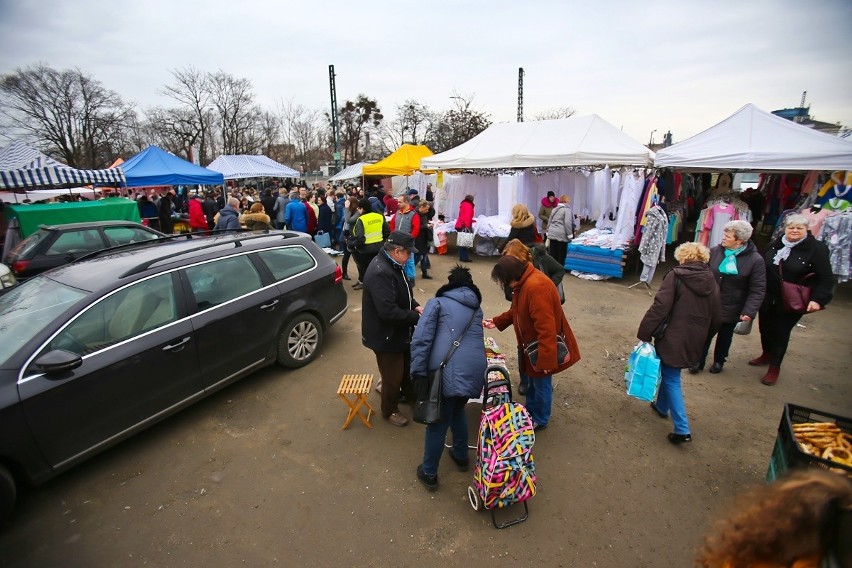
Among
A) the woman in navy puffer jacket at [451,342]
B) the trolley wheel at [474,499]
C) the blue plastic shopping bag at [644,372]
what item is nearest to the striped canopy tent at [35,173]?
the woman in navy puffer jacket at [451,342]

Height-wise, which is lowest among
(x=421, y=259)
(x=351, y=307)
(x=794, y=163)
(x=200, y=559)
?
(x=200, y=559)

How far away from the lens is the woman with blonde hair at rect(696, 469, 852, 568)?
1094 millimetres

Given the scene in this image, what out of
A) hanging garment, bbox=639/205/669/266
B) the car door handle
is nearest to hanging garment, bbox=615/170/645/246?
hanging garment, bbox=639/205/669/266

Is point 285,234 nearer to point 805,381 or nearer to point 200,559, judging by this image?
point 200,559

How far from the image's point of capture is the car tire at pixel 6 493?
264cm

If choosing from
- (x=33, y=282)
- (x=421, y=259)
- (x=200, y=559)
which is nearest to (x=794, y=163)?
(x=421, y=259)

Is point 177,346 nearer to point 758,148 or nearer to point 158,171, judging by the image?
point 758,148

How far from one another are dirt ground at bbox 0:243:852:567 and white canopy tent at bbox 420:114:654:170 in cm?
551

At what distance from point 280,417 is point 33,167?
417 inches

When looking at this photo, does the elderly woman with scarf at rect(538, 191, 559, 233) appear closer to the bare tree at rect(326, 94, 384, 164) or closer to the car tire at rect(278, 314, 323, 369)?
the car tire at rect(278, 314, 323, 369)

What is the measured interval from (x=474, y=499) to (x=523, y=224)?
4744 millimetres

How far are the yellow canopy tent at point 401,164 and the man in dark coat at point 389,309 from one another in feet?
36.8

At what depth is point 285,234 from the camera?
5.16 m

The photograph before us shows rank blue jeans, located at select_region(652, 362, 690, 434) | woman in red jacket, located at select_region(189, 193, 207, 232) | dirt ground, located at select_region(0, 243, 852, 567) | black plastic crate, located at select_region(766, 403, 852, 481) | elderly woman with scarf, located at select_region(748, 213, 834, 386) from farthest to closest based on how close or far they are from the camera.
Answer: woman in red jacket, located at select_region(189, 193, 207, 232), elderly woman with scarf, located at select_region(748, 213, 834, 386), blue jeans, located at select_region(652, 362, 690, 434), dirt ground, located at select_region(0, 243, 852, 567), black plastic crate, located at select_region(766, 403, 852, 481)
